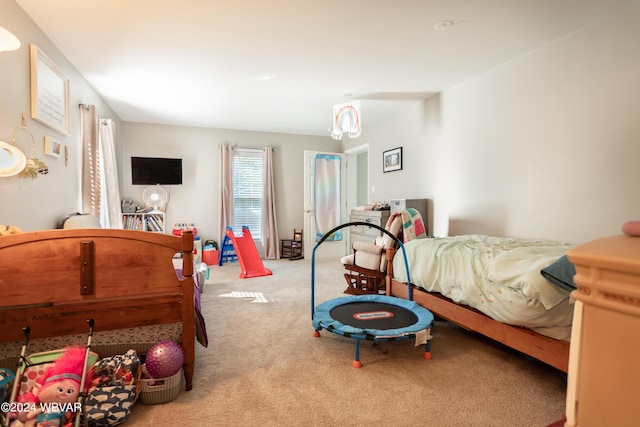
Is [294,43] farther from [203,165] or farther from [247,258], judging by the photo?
[203,165]

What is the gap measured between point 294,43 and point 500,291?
252 cm

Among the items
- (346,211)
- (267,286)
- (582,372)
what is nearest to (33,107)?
(267,286)

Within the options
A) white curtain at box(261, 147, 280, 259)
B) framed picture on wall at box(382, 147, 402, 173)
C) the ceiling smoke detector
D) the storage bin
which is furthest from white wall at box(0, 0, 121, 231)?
framed picture on wall at box(382, 147, 402, 173)

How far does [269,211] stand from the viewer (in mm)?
6172

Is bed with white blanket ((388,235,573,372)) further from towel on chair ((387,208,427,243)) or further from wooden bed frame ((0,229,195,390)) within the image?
wooden bed frame ((0,229,195,390))

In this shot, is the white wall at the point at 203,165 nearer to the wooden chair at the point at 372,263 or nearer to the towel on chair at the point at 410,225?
the wooden chair at the point at 372,263

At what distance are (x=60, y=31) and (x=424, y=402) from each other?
378 cm

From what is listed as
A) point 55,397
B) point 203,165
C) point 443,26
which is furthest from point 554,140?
point 203,165

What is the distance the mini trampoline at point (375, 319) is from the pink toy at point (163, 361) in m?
0.94

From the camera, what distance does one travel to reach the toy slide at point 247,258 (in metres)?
4.76

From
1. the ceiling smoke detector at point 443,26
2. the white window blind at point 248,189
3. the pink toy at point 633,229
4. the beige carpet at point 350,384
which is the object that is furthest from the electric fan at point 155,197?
the pink toy at point 633,229

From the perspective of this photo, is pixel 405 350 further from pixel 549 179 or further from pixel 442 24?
pixel 442 24

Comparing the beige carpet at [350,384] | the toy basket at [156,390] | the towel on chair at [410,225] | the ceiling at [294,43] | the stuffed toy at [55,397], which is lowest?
the beige carpet at [350,384]

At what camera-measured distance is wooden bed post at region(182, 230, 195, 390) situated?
1.80m
